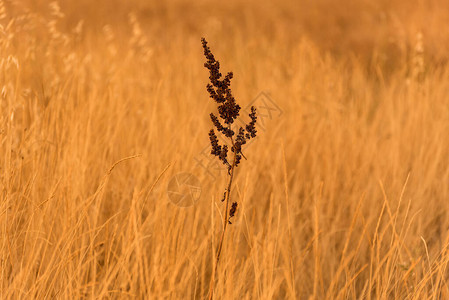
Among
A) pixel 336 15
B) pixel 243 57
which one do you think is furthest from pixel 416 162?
pixel 336 15

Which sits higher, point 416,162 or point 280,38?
point 280,38

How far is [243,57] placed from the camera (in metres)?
5.26

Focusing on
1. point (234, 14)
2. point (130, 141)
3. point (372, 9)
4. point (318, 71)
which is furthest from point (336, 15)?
point (130, 141)

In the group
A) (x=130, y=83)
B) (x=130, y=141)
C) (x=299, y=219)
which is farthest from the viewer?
(x=130, y=83)

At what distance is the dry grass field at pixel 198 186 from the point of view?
1.60 metres

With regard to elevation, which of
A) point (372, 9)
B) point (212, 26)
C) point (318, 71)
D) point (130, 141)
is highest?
point (372, 9)

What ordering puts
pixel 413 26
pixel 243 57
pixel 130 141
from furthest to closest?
pixel 413 26
pixel 243 57
pixel 130 141

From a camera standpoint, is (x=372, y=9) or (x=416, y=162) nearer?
(x=416, y=162)

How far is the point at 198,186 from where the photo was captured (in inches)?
92.3

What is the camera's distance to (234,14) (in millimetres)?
9180

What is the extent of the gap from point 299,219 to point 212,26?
535 cm

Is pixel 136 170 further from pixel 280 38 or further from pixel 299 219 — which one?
pixel 280 38

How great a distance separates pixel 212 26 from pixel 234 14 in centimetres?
190

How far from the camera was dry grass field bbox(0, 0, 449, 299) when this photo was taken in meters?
1.60
